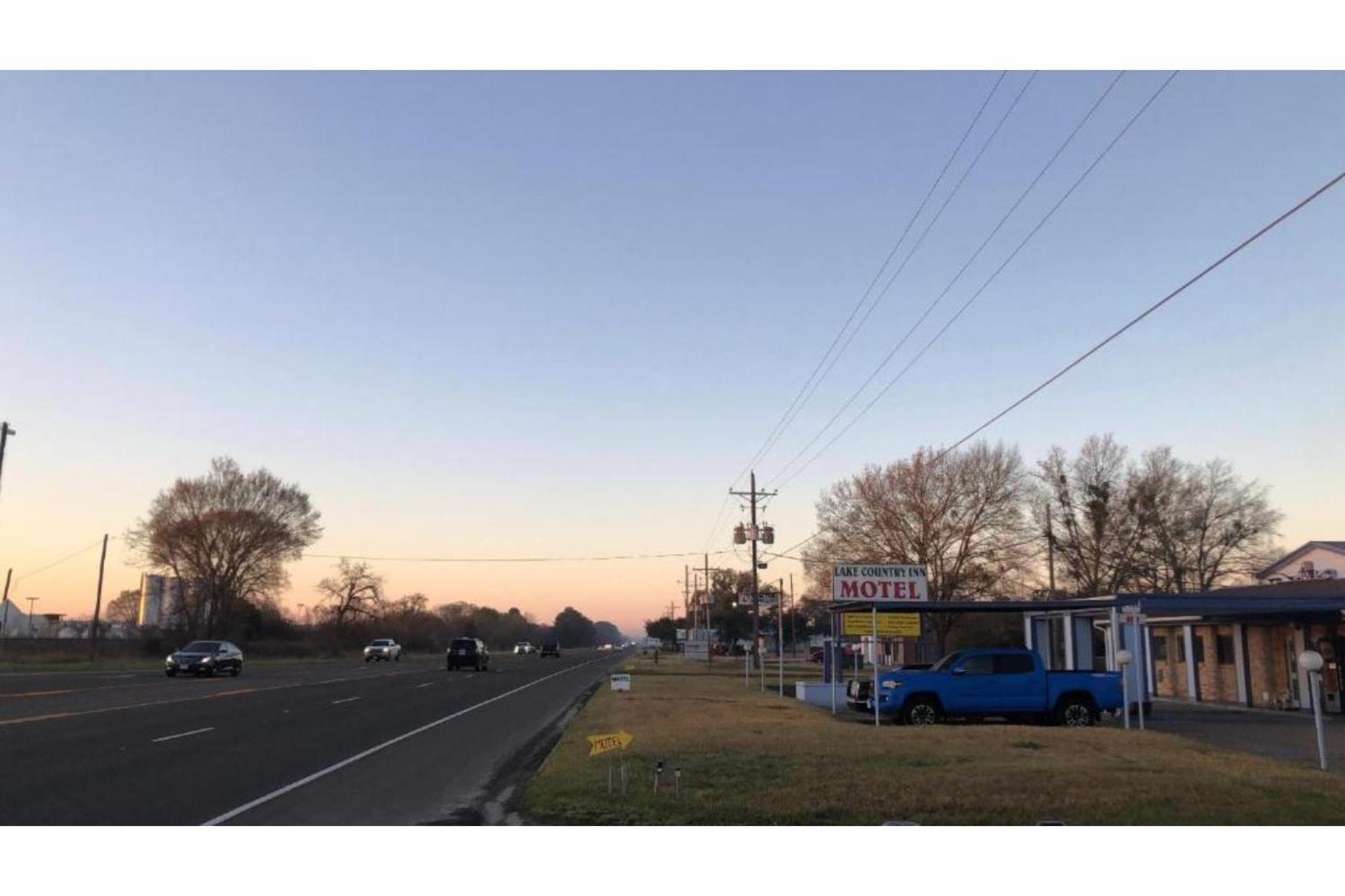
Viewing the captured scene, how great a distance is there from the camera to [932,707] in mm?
22062

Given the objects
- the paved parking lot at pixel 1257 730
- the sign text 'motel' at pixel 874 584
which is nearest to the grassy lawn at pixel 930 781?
the paved parking lot at pixel 1257 730

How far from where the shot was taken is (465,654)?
186 feet

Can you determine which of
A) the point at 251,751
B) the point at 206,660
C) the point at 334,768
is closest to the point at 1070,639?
the point at 334,768

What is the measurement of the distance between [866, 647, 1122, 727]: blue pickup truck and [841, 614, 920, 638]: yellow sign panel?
2435 mm

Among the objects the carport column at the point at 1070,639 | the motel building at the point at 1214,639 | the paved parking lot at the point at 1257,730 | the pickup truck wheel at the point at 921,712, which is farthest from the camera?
the carport column at the point at 1070,639

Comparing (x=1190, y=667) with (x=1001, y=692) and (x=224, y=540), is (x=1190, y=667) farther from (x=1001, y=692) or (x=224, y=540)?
(x=224, y=540)

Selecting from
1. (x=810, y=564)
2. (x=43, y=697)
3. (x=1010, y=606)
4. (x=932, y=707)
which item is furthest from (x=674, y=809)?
(x=810, y=564)

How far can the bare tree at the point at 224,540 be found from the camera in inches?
3049

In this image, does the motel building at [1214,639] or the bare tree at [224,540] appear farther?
the bare tree at [224,540]

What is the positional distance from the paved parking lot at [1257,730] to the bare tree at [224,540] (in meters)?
69.3

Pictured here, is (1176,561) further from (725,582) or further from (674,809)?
(725,582)

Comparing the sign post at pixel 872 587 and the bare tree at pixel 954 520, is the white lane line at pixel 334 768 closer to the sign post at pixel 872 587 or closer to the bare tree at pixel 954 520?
the sign post at pixel 872 587

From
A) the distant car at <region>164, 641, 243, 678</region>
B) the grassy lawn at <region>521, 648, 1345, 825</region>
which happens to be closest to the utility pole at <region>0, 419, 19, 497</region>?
the distant car at <region>164, 641, 243, 678</region>

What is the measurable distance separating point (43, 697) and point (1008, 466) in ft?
158
